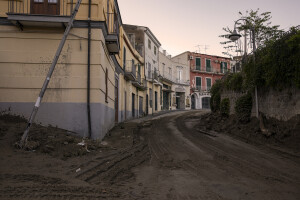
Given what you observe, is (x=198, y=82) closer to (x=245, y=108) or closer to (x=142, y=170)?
(x=245, y=108)

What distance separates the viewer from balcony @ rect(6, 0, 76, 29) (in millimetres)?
8797

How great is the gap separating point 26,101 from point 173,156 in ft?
18.4

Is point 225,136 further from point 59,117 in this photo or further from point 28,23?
point 28,23

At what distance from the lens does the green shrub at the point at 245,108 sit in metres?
11.8

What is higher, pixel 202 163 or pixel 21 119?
pixel 21 119

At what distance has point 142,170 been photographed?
20.3 ft

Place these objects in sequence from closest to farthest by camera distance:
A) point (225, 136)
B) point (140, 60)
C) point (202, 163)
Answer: point (202, 163) < point (225, 136) < point (140, 60)

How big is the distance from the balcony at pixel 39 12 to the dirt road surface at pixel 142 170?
3.46m

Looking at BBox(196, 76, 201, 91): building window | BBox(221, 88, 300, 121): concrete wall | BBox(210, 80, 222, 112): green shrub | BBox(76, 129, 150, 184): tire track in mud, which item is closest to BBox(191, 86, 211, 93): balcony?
BBox(196, 76, 201, 91): building window

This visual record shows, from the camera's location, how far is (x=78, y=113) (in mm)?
9422

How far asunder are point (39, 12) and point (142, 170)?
729cm

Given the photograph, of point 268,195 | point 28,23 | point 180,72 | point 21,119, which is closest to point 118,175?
point 268,195

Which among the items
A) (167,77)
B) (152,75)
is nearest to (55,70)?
(152,75)

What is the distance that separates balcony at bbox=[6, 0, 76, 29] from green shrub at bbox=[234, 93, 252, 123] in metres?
8.33
